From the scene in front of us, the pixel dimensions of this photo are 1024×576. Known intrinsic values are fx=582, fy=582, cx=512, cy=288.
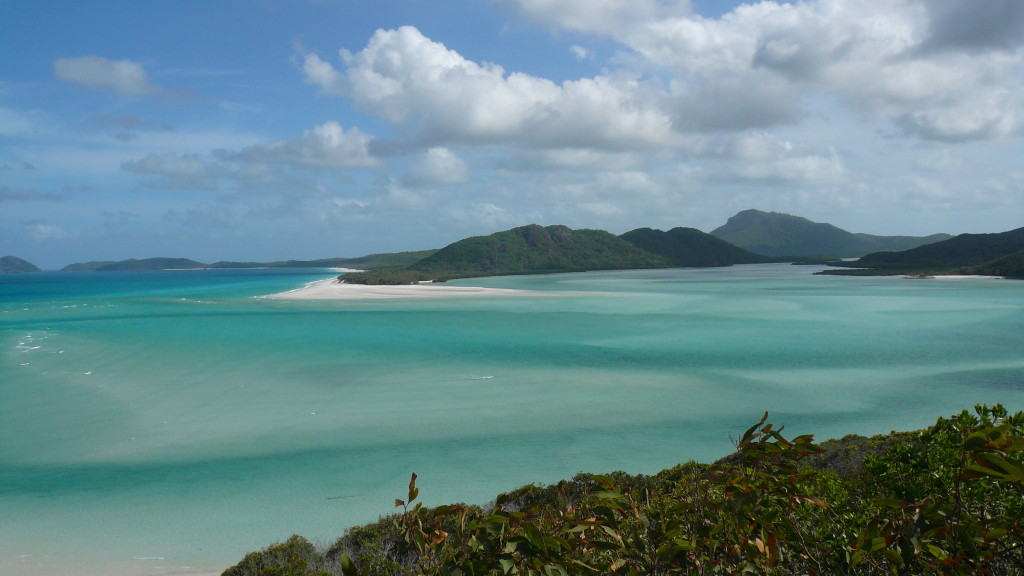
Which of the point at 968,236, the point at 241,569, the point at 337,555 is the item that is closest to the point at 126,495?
the point at 241,569

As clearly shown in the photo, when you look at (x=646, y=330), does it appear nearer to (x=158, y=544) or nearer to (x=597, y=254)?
(x=158, y=544)

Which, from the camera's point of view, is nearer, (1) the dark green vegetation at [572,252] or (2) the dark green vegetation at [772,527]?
(2) the dark green vegetation at [772,527]

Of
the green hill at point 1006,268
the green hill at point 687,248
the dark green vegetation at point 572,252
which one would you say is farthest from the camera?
the green hill at point 687,248

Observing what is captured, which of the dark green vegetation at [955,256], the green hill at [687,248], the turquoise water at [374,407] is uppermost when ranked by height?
the green hill at [687,248]

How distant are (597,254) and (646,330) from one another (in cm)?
11558

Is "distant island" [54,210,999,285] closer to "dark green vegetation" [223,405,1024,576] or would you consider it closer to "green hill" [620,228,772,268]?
"green hill" [620,228,772,268]

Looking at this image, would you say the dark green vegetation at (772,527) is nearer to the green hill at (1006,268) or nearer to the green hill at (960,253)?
the green hill at (1006,268)

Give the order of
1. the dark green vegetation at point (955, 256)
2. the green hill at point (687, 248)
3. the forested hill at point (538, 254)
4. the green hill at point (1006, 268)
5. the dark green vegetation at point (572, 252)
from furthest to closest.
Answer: the green hill at point (687, 248) < the dark green vegetation at point (572, 252) < the forested hill at point (538, 254) < the dark green vegetation at point (955, 256) < the green hill at point (1006, 268)

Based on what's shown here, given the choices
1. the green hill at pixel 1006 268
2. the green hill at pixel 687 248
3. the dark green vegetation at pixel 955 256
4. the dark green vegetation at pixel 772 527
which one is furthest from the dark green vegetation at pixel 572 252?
the dark green vegetation at pixel 772 527

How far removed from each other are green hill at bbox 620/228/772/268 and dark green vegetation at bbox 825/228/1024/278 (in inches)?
1925

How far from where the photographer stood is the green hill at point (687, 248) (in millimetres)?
146250

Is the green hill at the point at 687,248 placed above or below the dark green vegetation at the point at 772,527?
above

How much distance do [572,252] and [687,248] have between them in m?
34.9

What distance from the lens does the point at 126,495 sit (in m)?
8.98
